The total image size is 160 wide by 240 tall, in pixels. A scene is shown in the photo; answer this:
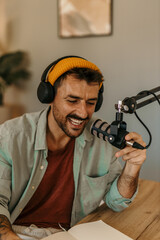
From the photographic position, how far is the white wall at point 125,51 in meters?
2.83

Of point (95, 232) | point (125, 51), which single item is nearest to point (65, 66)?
point (95, 232)

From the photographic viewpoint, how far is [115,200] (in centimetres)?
125

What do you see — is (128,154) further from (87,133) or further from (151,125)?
(151,125)

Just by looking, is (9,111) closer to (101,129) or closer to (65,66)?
(65,66)

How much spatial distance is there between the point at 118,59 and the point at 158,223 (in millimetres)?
2165

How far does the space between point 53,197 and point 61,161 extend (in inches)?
6.7

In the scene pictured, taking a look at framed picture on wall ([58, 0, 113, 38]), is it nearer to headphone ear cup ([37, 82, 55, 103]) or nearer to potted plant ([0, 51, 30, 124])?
potted plant ([0, 51, 30, 124])

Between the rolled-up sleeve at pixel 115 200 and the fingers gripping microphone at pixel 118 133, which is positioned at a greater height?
the fingers gripping microphone at pixel 118 133

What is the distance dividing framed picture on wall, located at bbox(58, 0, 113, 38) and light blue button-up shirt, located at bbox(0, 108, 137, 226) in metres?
1.92

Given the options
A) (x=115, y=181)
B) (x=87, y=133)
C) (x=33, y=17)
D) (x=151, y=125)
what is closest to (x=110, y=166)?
(x=115, y=181)

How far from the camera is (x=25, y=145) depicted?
→ 128cm

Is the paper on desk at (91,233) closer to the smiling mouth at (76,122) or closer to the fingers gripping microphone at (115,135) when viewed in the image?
the fingers gripping microphone at (115,135)

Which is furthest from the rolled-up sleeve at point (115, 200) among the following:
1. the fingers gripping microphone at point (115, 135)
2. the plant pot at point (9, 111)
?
the plant pot at point (9, 111)

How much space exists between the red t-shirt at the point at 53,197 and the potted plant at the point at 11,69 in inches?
92.3
